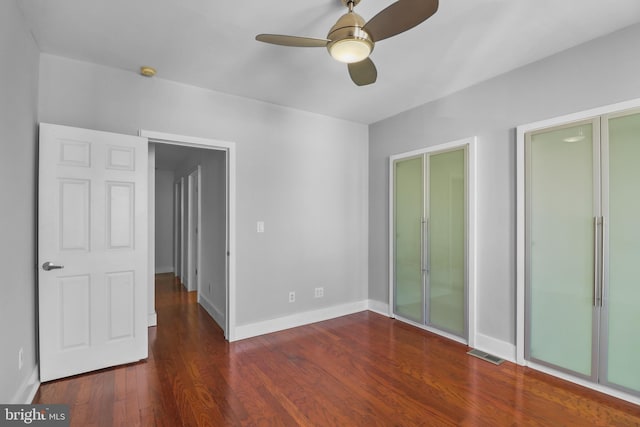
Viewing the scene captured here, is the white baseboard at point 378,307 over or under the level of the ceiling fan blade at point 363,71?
under

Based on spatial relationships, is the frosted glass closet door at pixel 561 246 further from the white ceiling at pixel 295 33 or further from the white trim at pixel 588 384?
the white ceiling at pixel 295 33

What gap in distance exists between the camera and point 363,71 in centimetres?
223

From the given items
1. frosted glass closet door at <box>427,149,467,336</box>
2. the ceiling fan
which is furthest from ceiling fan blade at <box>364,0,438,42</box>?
frosted glass closet door at <box>427,149,467,336</box>

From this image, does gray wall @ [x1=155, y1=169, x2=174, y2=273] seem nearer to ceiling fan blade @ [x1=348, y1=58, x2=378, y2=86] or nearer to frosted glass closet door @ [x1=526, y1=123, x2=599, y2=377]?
ceiling fan blade @ [x1=348, y1=58, x2=378, y2=86]

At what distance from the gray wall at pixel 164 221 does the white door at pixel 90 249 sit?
4.78 meters

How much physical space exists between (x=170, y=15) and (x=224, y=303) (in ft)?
9.01

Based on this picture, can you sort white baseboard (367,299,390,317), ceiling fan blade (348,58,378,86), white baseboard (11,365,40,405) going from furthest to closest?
white baseboard (367,299,390,317), ceiling fan blade (348,58,378,86), white baseboard (11,365,40,405)

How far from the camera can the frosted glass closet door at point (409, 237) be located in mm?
3744

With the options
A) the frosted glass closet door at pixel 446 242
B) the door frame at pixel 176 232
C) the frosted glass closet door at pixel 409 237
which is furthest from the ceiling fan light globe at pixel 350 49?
the door frame at pixel 176 232

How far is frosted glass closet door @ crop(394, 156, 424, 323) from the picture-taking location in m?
3.74

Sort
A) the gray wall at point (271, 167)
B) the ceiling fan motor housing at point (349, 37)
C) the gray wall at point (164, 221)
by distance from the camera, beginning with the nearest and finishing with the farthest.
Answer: the ceiling fan motor housing at point (349, 37)
the gray wall at point (271, 167)
the gray wall at point (164, 221)

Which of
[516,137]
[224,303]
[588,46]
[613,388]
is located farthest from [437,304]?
[588,46]

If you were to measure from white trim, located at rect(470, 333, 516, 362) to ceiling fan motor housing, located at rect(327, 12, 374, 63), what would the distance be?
275 cm

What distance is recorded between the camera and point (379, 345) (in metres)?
3.23
